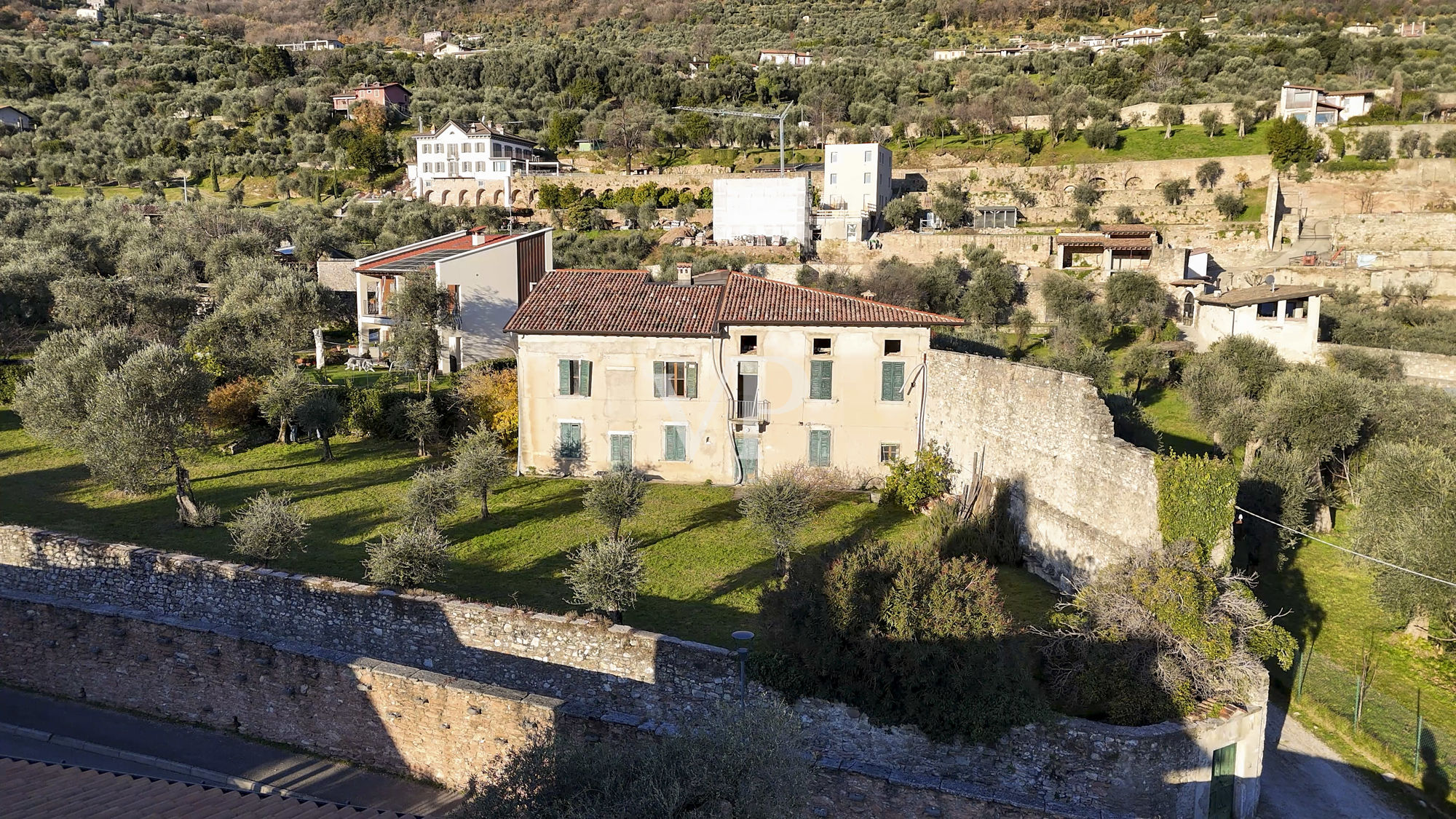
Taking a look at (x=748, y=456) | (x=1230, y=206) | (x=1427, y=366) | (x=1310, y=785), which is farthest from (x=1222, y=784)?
(x=1230, y=206)

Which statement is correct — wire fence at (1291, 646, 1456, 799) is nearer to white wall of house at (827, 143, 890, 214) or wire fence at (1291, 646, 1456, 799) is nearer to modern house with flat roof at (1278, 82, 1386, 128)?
white wall of house at (827, 143, 890, 214)

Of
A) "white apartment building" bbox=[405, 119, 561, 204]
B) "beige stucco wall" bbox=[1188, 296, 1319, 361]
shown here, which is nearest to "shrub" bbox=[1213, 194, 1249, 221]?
"beige stucco wall" bbox=[1188, 296, 1319, 361]

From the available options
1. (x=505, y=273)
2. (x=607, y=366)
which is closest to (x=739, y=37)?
(x=505, y=273)

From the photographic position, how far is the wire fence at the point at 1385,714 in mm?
11945

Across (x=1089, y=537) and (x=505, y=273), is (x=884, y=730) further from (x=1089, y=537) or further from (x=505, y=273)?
(x=505, y=273)

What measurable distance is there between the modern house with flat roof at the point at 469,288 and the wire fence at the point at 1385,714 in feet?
86.8

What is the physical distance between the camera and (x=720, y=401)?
78.0ft

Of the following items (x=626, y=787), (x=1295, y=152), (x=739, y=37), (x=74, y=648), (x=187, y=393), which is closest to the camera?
(x=626, y=787)

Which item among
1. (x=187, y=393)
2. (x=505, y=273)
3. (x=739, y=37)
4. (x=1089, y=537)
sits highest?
(x=739, y=37)

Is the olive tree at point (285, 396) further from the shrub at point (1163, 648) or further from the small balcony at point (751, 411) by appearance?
the shrub at point (1163, 648)

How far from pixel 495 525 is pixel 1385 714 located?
16.2 metres

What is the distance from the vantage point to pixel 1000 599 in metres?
10.9

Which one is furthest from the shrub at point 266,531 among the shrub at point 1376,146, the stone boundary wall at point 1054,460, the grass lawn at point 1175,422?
the shrub at point 1376,146

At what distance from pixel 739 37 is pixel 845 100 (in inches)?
1819
